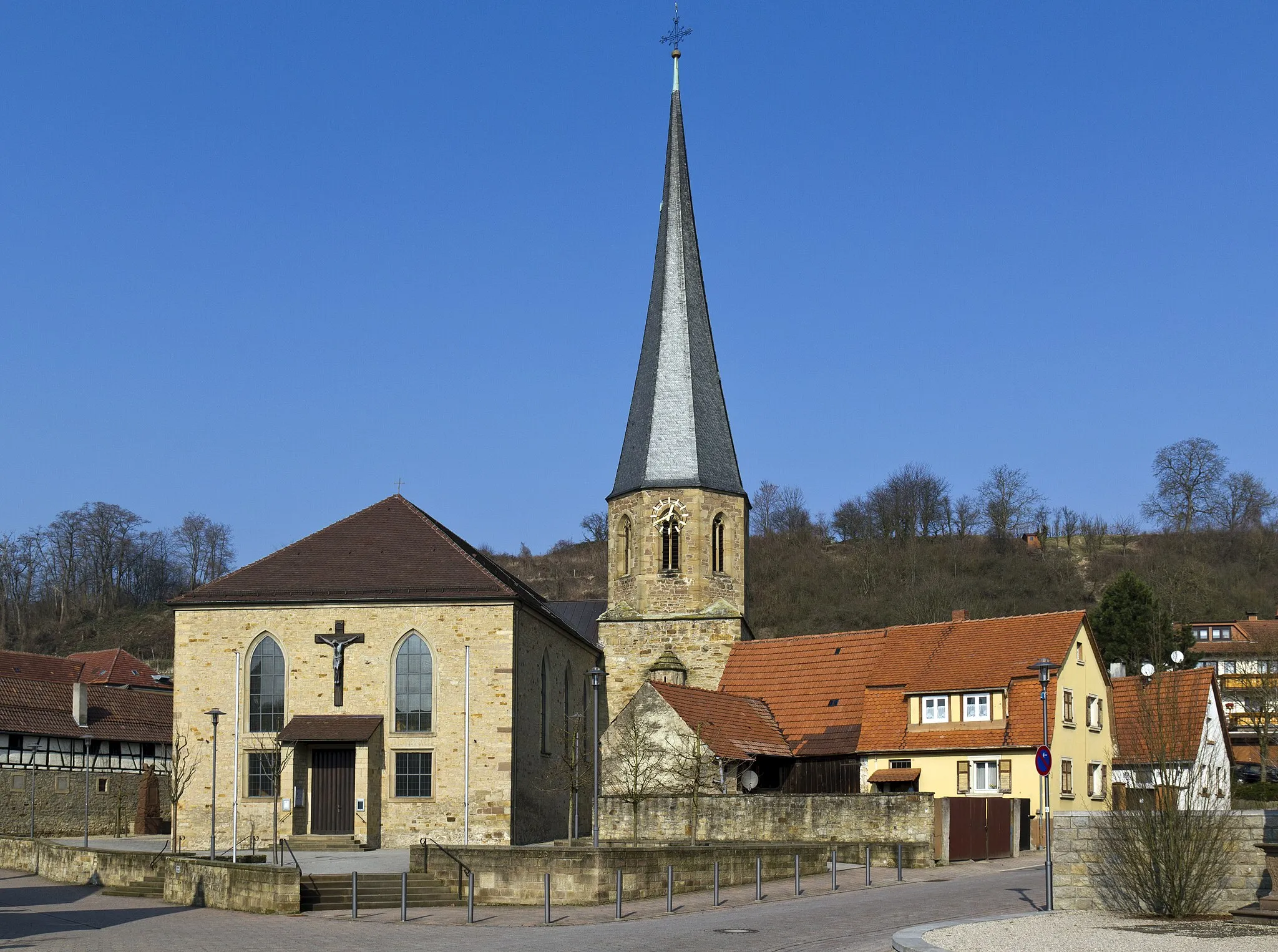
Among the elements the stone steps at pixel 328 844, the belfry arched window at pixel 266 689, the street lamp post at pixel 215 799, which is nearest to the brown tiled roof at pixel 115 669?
the belfry arched window at pixel 266 689

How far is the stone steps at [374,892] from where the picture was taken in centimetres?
2419

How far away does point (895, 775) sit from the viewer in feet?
122

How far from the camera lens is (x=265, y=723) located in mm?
35969

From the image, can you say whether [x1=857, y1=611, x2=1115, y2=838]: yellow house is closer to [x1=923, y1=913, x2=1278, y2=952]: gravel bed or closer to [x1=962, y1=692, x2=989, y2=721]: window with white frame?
[x1=962, y1=692, x2=989, y2=721]: window with white frame

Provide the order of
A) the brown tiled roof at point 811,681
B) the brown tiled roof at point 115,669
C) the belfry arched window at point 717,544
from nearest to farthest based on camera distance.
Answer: the brown tiled roof at point 811,681, the belfry arched window at point 717,544, the brown tiled roof at point 115,669

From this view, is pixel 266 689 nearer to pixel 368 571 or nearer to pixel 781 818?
pixel 368 571

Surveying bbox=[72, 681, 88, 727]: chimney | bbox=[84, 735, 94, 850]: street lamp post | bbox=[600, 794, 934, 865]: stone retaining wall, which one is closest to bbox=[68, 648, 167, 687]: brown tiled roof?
bbox=[72, 681, 88, 727]: chimney

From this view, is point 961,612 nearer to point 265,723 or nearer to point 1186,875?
point 265,723

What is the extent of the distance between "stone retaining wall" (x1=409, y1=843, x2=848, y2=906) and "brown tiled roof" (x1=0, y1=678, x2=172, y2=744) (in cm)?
2461

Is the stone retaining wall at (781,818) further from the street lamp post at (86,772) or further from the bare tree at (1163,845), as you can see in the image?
the street lamp post at (86,772)

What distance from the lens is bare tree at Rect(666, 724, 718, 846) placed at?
35.3 meters

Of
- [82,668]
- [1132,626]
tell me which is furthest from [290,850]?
[1132,626]

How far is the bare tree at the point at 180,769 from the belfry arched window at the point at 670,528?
15.6 m

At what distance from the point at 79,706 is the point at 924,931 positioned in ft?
123
